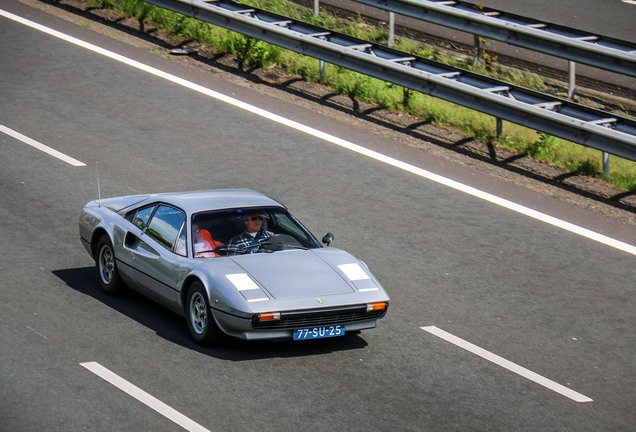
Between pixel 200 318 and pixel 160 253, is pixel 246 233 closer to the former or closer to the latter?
pixel 160 253

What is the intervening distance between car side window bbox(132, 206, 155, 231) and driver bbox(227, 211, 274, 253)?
→ 3.47 feet

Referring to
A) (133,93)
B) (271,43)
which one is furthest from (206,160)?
(271,43)

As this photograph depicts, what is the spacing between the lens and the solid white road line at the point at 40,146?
14.1 meters

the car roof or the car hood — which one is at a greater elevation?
the car roof

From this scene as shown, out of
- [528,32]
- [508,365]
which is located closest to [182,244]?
[508,365]

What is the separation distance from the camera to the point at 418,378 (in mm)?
8906

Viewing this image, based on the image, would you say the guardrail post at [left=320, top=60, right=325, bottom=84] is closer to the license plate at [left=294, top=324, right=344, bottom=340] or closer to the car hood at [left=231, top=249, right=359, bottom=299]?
the car hood at [left=231, top=249, right=359, bottom=299]

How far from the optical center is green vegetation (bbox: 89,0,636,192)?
15.2 m

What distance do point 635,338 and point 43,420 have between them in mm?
5856

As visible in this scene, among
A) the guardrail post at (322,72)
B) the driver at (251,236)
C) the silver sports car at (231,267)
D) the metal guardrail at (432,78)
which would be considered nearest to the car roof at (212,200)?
the silver sports car at (231,267)

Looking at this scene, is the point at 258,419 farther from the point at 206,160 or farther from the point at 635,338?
the point at 206,160

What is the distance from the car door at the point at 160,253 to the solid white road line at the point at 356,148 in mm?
5178

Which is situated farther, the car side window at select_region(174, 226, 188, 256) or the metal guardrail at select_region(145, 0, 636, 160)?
the metal guardrail at select_region(145, 0, 636, 160)

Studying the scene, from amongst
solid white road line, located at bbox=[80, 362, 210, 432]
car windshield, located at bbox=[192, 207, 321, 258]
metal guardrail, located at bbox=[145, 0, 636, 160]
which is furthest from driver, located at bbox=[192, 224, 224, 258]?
metal guardrail, located at bbox=[145, 0, 636, 160]
